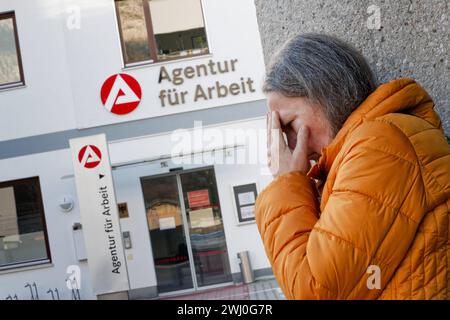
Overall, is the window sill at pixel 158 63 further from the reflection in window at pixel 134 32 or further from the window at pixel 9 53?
the window at pixel 9 53

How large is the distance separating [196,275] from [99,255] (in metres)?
2.28

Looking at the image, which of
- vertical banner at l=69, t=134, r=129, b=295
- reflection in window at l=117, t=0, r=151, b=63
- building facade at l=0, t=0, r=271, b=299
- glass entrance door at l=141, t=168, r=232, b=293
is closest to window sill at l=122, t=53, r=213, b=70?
building facade at l=0, t=0, r=271, b=299

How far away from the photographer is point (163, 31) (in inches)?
403

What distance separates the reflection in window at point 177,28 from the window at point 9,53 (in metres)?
2.23

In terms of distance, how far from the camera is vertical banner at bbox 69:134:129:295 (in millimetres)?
8086

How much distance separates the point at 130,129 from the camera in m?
10.2

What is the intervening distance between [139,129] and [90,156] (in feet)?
6.86

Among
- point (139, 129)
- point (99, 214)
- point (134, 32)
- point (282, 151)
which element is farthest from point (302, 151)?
point (134, 32)

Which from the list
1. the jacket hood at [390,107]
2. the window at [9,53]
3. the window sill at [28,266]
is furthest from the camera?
the window at [9,53]

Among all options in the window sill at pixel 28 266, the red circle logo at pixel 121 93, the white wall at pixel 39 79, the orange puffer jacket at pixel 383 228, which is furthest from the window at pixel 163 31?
the orange puffer jacket at pixel 383 228

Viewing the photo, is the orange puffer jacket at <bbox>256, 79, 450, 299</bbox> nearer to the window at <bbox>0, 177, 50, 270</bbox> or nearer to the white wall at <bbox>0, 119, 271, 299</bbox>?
the white wall at <bbox>0, 119, 271, 299</bbox>

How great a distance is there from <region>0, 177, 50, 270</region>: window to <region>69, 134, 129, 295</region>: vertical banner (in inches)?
84.6

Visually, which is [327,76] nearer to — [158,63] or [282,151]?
[282,151]

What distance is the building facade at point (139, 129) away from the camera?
9.94m
